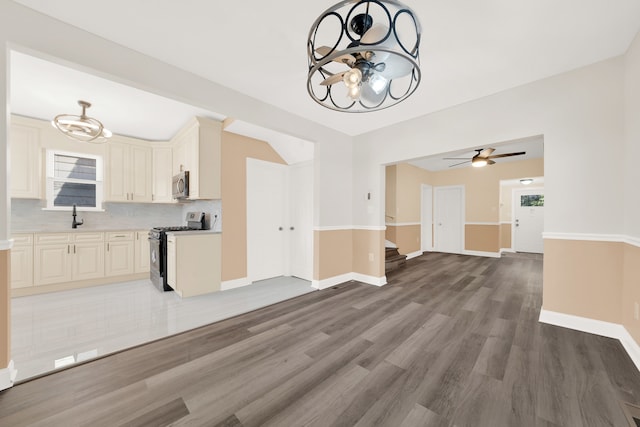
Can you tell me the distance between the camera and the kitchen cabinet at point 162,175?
4.41 m

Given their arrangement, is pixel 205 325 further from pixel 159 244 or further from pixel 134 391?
pixel 159 244

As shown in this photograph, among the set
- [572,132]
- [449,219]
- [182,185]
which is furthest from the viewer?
[449,219]

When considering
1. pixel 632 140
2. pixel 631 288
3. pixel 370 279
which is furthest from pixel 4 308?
pixel 632 140

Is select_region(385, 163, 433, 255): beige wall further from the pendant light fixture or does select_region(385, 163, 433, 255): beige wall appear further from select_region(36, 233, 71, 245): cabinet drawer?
select_region(36, 233, 71, 245): cabinet drawer

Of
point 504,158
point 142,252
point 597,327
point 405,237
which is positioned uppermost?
point 504,158

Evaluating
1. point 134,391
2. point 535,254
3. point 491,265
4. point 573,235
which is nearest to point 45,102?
point 134,391

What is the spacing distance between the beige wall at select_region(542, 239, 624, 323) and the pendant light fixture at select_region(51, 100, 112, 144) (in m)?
5.60

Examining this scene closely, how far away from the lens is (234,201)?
12.4ft

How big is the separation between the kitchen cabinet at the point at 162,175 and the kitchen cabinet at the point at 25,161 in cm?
145

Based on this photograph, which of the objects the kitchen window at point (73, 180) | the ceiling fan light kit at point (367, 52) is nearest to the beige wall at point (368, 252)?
the ceiling fan light kit at point (367, 52)

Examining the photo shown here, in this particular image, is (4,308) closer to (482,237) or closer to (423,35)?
(423,35)

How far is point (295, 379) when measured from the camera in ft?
5.36

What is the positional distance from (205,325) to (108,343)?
2.57 ft

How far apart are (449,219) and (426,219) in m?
0.66
